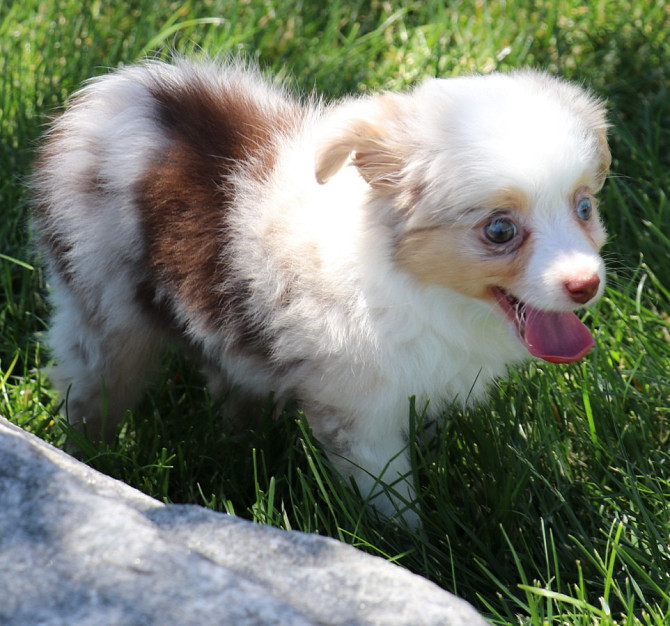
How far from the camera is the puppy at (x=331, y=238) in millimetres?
2449

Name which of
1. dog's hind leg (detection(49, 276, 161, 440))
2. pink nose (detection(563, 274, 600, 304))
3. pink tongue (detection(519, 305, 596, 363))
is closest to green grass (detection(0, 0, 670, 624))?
dog's hind leg (detection(49, 276, 161, 440))

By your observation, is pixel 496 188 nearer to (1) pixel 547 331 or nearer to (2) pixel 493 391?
(1) pixel 547 331

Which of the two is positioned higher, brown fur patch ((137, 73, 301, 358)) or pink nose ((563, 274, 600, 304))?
pink nose ((563, 274, 600, 304))

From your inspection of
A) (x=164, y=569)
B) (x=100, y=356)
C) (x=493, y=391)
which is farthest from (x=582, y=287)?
(x=100, y=356)

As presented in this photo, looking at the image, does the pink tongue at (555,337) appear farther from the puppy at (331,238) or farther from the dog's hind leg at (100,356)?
the dog's hind leg at (100,356)

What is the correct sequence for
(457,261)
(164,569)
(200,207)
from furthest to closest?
(200,207)
(457,261)
(164,569)

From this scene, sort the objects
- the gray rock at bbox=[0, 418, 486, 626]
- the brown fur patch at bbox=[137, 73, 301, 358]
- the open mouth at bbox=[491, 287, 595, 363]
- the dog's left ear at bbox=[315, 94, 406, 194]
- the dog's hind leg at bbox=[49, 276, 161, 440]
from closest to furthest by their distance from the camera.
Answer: the gray rock at bbox=[0, 418, 486, 626], the dog's left ear at bbox=[315, 94, 406, 194], the open mouth at bbox=[491, 287, 595, 363], the brown fur patch at bbox=[137, 73, 301, 358], the dog's hind leg at bbox=[49, 276, 161, 440]

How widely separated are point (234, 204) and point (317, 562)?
1.29m

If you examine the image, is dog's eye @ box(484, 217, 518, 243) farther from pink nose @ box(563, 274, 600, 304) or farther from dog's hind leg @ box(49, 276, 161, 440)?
dog's hind leg @ box(49, 276, 161, 440)

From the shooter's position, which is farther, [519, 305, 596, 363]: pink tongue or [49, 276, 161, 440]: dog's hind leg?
[49, 276, 161, 440]: dog's hind leg

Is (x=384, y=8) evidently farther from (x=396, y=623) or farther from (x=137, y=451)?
(x=396, y=623)

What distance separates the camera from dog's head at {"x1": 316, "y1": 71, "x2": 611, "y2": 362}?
2.39 m

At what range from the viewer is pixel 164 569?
5.43 ft

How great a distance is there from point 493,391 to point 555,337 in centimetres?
48
